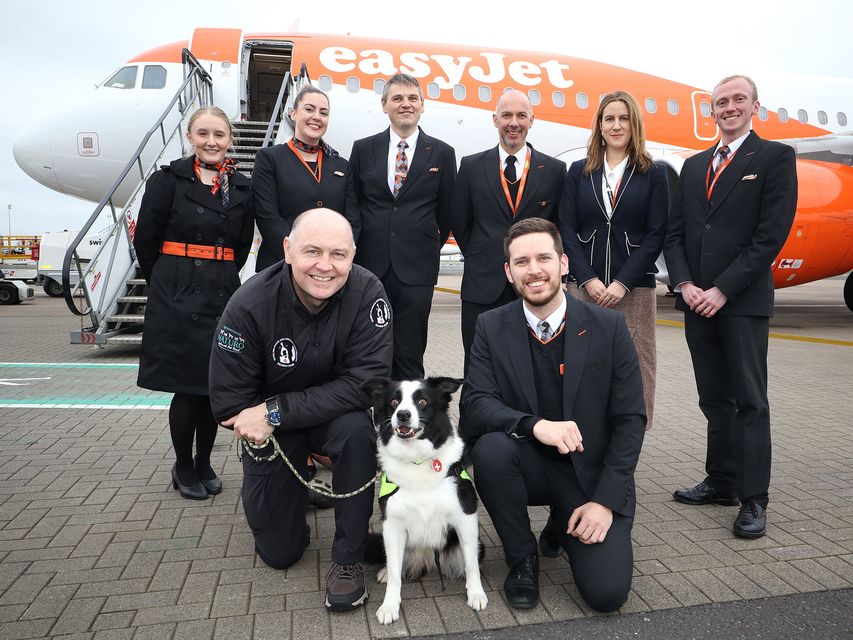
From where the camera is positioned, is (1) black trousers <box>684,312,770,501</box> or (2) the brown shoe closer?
(2) the brown shoe

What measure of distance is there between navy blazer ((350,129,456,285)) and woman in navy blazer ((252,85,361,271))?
5.2 inches

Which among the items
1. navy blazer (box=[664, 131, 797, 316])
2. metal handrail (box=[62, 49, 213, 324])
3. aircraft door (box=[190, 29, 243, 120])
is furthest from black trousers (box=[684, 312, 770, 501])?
aircraft door (box=[190, 29, 243, 120])

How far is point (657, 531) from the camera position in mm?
3064

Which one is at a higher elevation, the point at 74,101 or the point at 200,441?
the point at 74,101

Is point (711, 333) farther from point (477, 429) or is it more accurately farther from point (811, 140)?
point (811, 140)

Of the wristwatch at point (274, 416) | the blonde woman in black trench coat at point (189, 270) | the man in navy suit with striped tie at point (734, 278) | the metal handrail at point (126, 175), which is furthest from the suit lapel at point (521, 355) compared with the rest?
the metal handrail at point (126, 175)

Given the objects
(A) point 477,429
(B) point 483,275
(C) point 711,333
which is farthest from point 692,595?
(B) point 483,275

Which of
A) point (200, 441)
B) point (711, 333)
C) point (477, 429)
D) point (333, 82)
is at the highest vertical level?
point (333, 82)

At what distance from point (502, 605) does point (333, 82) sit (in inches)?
399

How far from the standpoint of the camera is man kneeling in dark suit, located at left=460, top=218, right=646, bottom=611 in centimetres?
244

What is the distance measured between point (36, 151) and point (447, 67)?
7.42 metres

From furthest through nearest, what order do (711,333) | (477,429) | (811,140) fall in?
1. (811,140)
2. (711,333)
3. (477,429)

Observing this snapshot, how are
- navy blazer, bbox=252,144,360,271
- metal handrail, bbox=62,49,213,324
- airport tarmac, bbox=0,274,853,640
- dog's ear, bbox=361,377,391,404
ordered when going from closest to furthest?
airport tarmac, bbox=0,274,853,640 < dog's ear, bbox=361,377,391,404 < navy blazer, bbox=252,144,360,271 < metal handrail, bbox=62,49,213,324

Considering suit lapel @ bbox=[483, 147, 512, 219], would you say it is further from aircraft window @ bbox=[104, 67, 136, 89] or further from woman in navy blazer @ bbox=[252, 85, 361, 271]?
aircraft window @ bbox=[104, 67, 136, 89]
